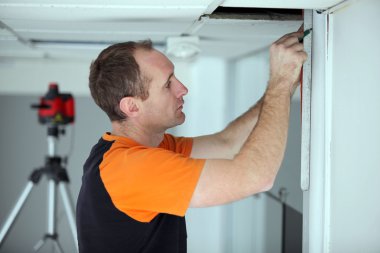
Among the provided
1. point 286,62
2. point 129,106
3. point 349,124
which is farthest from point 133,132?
point 349,124

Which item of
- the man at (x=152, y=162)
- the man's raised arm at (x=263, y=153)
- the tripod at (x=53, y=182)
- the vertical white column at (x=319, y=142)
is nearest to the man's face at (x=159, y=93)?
the man at (x=152, y=162)

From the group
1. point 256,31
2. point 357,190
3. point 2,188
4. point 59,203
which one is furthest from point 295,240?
point 2,188

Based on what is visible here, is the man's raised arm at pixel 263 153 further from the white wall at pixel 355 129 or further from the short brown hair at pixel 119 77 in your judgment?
the short brown hair at pixel 119 77

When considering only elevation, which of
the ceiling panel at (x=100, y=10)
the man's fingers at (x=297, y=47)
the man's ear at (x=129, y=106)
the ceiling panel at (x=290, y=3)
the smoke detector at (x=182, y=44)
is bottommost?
the man's ear at (x=129, y=106)

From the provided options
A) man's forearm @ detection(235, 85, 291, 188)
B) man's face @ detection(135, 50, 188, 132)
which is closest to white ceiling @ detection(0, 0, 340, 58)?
man's face @ detection(135, 50, 188, 132)

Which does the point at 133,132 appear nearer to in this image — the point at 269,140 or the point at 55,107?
the point at 269,140

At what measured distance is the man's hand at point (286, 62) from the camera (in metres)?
1.20

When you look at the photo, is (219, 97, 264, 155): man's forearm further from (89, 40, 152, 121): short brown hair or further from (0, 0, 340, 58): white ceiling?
(89, 40, 152, 121): short brown hair

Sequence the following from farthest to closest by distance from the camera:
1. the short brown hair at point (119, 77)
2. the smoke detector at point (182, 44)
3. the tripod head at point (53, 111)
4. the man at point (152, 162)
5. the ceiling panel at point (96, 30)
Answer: the tripod head at point (53, 111) → the smoke detector at point (182, 44) → the ceiling panel at point (96, 30) → the short brown hair at point (119, 77) → the man at point (152, 162)

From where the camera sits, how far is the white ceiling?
1163 millimetres

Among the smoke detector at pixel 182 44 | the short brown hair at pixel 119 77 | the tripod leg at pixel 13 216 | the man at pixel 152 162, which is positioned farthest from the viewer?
the tripod leg at pixel 13 216

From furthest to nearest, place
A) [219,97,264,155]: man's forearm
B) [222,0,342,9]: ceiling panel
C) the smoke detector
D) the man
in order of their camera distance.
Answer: the smoke detector
[219,97,264,155]: man's forearm
the man
[222,0,342,9]: ceiling panel

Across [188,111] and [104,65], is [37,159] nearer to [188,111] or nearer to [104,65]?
[188,111]

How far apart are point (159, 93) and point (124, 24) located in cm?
25
